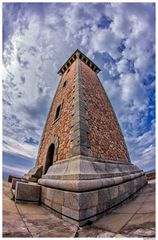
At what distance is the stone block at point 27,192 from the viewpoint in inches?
164

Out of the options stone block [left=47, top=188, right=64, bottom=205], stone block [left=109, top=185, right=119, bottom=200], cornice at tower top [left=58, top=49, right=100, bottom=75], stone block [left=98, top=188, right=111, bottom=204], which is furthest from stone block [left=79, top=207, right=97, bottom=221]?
cornice at tower top [left=58, top=49, right=100, bottom=75]

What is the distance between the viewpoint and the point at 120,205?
3982 millimetres

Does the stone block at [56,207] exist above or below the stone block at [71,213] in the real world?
below

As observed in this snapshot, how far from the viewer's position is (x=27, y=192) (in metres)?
4.34

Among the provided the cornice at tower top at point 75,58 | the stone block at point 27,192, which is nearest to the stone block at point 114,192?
the stone block at point 27,192

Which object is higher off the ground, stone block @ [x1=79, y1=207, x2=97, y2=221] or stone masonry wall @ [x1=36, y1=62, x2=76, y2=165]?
stone masonry wall @ [x1=36, y1=62, x2=76, y2=165]

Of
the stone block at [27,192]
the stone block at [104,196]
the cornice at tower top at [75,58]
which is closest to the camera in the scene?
the stone block at [104,196]

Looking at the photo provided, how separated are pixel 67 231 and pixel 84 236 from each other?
1.10ft

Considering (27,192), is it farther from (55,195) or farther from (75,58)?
(75,58)

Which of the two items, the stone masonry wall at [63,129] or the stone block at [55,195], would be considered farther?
the stone masonry wall at [63,129]

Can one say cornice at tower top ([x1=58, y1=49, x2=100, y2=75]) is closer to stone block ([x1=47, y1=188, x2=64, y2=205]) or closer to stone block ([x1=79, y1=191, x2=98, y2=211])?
stone block ([x1=47, y1=188, x2=64, y2=205])

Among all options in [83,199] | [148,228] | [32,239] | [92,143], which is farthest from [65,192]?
[92,143]

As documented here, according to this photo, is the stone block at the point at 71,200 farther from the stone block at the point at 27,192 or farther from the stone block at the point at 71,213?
the stone block at the point at 27,192

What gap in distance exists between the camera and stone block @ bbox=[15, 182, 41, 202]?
4.17m
